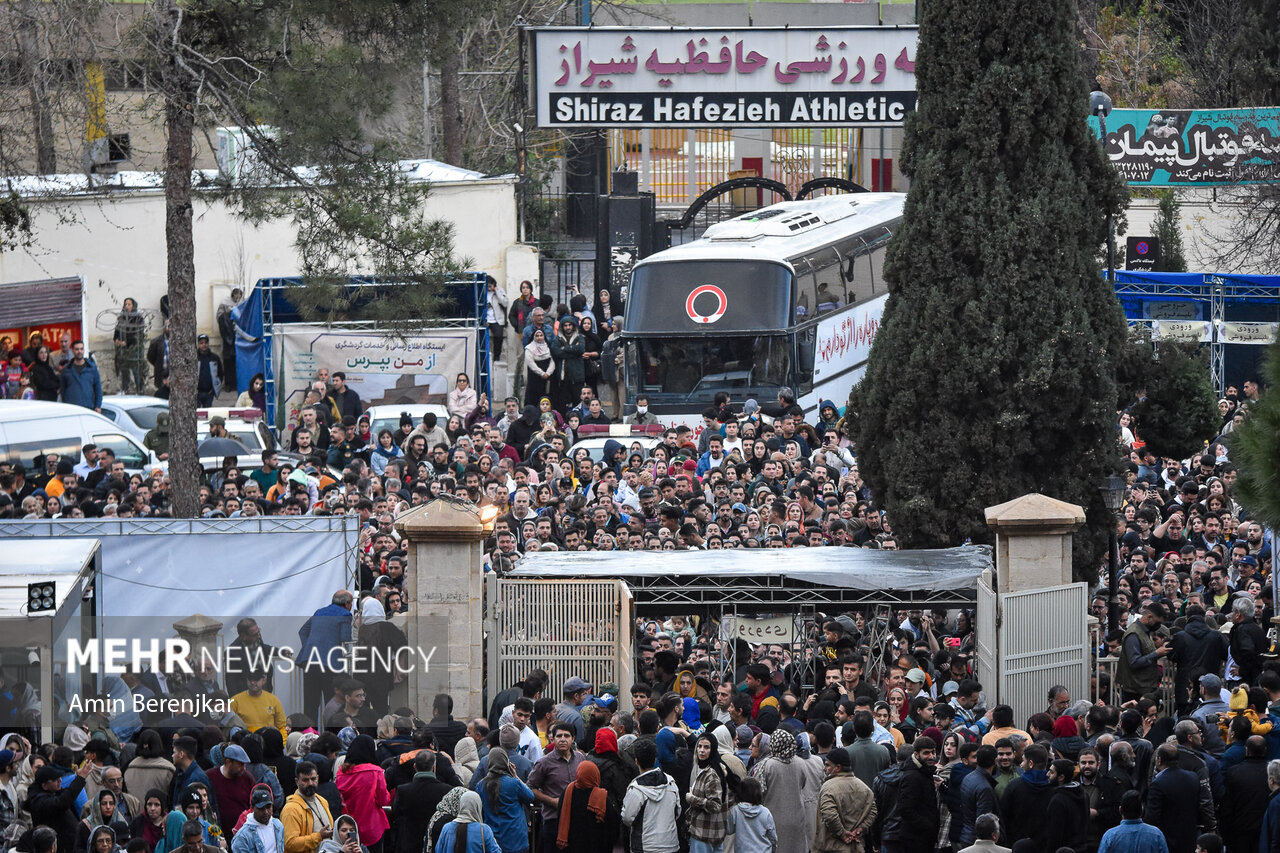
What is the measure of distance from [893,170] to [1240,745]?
37914 mm

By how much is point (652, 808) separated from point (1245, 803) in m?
3.53

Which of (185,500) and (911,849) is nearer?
(911,849)

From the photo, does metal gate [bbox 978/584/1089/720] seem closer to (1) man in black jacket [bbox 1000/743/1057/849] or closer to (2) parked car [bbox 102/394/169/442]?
(1) man in black jacket [bbox 1000/743/1057/849]

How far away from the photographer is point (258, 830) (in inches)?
442

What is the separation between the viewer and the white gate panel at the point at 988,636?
48.9 ft

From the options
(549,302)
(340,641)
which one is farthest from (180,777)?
(549,302)

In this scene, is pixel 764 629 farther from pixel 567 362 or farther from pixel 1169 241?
pixel 1169 241

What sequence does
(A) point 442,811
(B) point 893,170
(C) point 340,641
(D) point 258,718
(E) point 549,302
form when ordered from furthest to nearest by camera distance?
(B) point 893,170 < (E) point 549,302 < (C) point 340,641 < (D) point 258,718 < (A) point 442,811

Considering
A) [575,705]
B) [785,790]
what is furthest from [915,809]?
[575,705]

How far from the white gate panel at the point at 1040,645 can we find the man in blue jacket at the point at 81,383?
16.4 meters

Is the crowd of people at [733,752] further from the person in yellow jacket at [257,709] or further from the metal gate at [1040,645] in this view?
the metal gate at [1040,645]

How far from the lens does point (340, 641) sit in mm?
15328

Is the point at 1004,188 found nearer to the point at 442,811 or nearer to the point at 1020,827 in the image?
the point at 1020,827

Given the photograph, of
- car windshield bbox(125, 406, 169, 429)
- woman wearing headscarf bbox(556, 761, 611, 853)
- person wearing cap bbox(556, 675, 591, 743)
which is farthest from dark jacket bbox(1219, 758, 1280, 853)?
car windshield bbox(125, 406, 169, 429)
